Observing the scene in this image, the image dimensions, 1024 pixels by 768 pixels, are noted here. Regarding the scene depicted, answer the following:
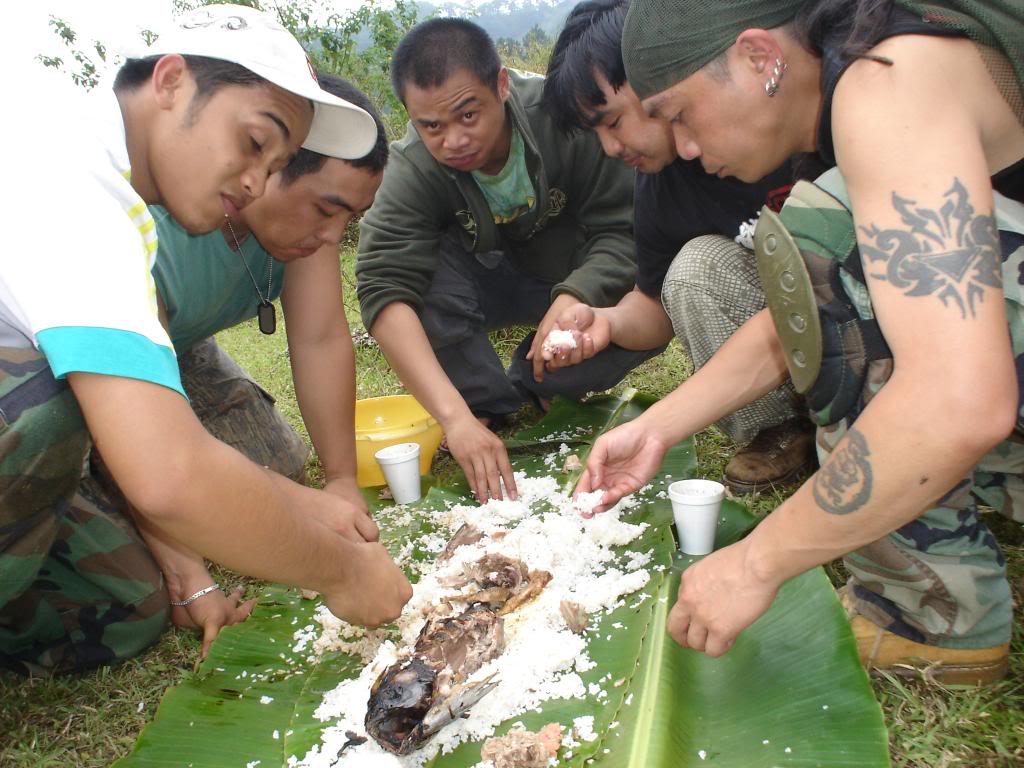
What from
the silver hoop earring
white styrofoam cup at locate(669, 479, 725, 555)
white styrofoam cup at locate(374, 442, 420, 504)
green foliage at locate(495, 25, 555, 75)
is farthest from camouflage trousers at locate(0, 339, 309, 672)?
green foliage at locate(495, 25, 555, 75)

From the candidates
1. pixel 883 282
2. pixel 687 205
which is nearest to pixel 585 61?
pixel 687 205

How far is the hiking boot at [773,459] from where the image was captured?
8.07 feet

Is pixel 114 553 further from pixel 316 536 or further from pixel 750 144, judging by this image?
pixel 750 144

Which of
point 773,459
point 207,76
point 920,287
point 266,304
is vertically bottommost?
point 773,459

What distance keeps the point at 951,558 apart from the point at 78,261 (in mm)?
1696

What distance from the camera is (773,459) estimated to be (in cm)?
248

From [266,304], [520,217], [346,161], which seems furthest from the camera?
[520,217]

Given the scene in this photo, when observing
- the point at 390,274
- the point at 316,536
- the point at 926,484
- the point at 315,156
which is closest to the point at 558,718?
the point at 316,536

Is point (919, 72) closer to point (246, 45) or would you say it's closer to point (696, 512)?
point (696, 512)

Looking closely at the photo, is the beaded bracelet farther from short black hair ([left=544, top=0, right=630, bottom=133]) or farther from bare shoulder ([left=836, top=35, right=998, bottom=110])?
bare shoulder ([left=836, top=35, right=998, bottom=110])

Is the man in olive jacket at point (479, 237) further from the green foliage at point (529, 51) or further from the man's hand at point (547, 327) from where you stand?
the green foliage at point (529, 51)

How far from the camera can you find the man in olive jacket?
2865 millimetres

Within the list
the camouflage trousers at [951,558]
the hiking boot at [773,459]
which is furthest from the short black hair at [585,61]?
the hiking boot at [773,459]

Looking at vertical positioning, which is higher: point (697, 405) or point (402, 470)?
point (697, 405)
